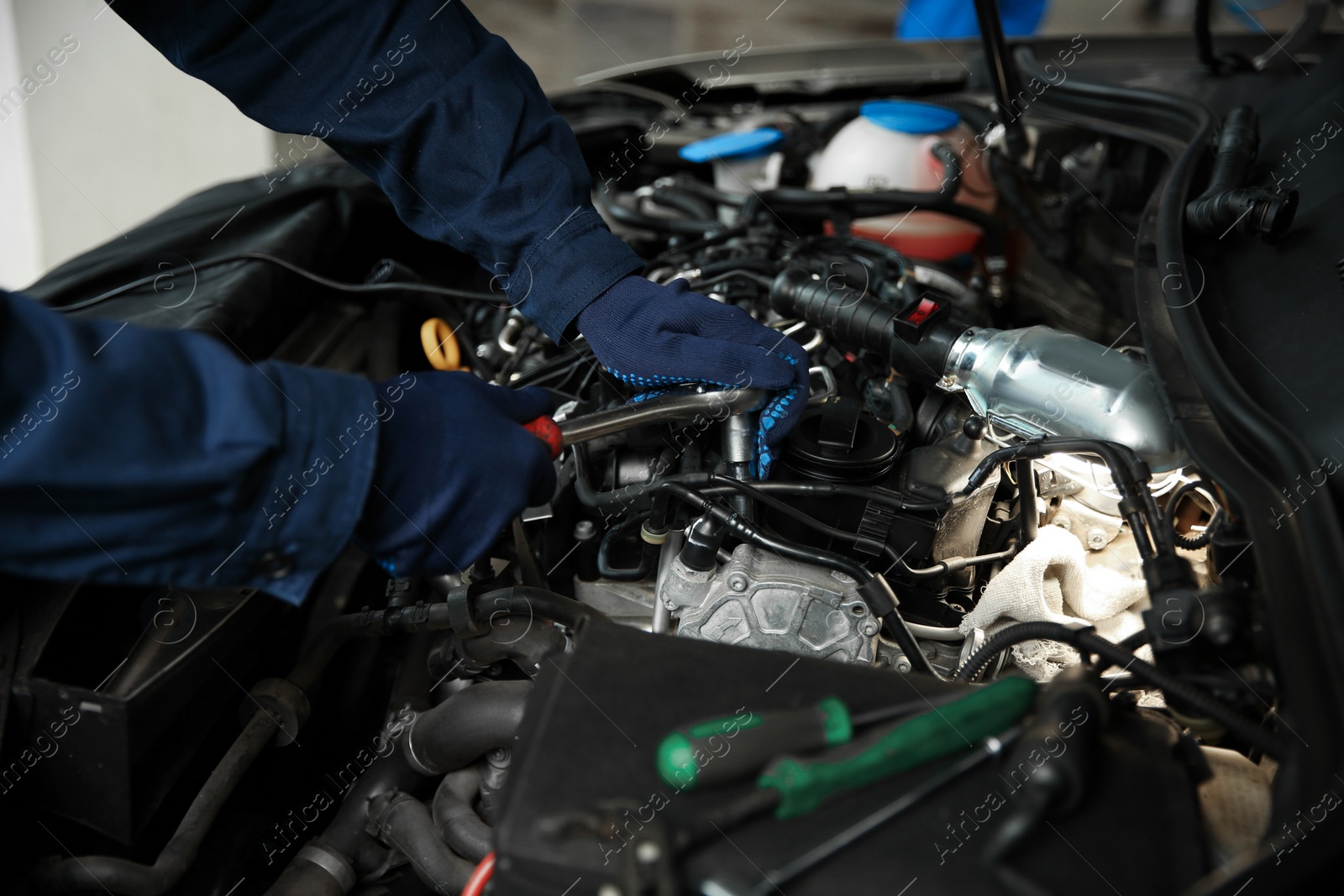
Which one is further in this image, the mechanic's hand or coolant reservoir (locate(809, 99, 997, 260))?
coolant reservoir (locate(809, 99, 997, 260))

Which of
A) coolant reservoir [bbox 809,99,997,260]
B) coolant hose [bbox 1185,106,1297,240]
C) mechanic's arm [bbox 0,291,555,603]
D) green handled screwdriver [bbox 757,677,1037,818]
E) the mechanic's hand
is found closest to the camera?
green handled screwdriver [bbox 757,677,1037,818]

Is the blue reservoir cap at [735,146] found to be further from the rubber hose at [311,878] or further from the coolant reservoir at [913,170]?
the rubber hose at [311,878]

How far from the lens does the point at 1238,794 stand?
0.58m

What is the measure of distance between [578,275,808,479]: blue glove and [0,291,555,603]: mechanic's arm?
248 millimetres

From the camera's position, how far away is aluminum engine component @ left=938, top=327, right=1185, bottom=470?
2.56 ft

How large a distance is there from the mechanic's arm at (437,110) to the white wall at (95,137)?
2.57 m

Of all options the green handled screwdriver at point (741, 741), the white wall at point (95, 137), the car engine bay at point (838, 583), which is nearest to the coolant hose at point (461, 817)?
the car engine bay at point (838, 583)

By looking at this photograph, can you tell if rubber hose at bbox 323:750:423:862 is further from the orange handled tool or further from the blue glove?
the blue glove

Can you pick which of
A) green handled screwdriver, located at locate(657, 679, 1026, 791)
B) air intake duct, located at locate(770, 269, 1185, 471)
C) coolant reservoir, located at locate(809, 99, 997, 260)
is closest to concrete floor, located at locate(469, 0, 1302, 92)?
coolant reservoir, located at locate(809, 99, 997, 260)

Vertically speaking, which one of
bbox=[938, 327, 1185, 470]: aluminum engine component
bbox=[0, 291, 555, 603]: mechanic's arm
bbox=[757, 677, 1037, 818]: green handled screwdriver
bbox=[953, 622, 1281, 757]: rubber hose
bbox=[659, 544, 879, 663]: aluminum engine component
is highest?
bbox=[0, 291, 555, 603]: mechanic's arm

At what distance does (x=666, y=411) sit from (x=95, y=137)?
3.48 meters

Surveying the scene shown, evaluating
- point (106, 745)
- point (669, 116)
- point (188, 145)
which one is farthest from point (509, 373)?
point (188, 145)

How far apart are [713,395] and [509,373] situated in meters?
0.47

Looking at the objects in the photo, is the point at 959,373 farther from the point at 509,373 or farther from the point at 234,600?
the point at 234,600
